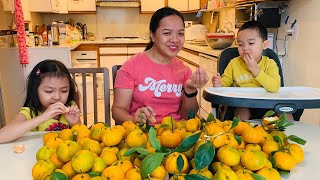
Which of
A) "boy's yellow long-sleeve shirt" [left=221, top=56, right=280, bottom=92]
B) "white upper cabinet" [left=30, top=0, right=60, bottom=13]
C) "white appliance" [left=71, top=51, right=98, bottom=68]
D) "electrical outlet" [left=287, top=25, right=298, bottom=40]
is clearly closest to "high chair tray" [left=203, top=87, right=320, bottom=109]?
"boy's yellow long-sleeve shirt" [left=221, top=56, right=280, bottom=92]

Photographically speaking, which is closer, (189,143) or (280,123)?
(189,143)

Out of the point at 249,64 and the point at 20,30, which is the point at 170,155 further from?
the point at 20,30

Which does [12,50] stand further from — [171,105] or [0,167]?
[0,167]

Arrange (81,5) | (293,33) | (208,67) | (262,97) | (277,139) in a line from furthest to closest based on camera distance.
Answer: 1. (81,5)
2. (208,67)
3. (293,33)
4. (262,97)
5. (277,139)

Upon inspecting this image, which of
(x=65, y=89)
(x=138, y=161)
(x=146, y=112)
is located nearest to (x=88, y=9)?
(x=65, y=89)

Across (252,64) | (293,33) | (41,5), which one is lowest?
(252,64)

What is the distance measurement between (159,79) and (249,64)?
1.72ft

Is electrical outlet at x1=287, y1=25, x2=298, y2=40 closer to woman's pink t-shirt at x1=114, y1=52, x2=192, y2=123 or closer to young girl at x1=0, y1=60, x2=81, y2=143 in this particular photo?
woman's pink t-shirt at x1=114, y1=52, x2=192, y2=123

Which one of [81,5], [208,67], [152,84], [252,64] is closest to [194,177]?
[152,84]

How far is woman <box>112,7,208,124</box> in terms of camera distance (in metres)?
1.53

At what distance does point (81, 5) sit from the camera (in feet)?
16.4

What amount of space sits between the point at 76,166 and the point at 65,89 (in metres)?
0.84

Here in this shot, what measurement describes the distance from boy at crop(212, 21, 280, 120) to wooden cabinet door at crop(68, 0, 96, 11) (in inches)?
148

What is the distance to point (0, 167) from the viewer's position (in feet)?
2.79
